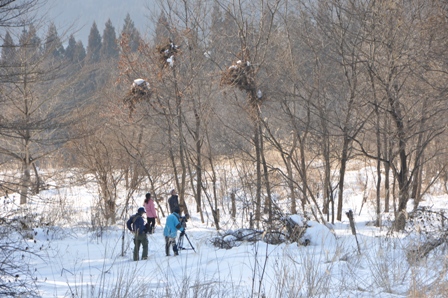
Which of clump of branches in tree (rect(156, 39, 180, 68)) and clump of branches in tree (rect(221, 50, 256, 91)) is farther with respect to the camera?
clump of branches in tree (rect(156, 39, 180, 68))

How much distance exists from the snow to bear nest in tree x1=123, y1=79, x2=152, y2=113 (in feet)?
14.3

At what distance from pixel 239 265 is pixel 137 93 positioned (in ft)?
30.6

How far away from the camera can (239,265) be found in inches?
361

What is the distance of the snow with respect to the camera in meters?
6.07

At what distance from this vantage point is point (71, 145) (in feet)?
63.4

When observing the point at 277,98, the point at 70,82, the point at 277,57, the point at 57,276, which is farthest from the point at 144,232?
the point at 70,82

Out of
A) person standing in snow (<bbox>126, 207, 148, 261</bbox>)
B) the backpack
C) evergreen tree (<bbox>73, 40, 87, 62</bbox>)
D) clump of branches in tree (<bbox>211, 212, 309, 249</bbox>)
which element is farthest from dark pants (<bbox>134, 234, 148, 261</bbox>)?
evergreen tree (<bbox>73, 40, 87, 62</bbox>)

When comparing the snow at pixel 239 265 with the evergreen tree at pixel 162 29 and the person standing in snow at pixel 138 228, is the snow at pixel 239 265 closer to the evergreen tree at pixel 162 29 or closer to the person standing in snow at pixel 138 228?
the person standing in snow at pixel 138 228

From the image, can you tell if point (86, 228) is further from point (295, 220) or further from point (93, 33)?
point (93, 33)

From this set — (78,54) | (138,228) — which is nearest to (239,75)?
(138,228)

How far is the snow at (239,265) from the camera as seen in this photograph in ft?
19.9

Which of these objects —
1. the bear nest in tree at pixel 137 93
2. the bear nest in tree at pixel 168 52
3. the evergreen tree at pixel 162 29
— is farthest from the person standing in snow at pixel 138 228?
the evergreen tree at pixel 162 29

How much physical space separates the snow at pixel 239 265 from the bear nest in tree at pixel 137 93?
435 cm

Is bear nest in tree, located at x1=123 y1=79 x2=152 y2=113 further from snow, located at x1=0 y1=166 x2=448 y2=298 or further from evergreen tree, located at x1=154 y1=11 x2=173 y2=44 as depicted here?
snow, located at x1=0 y1=166 x2=448 y2=298
